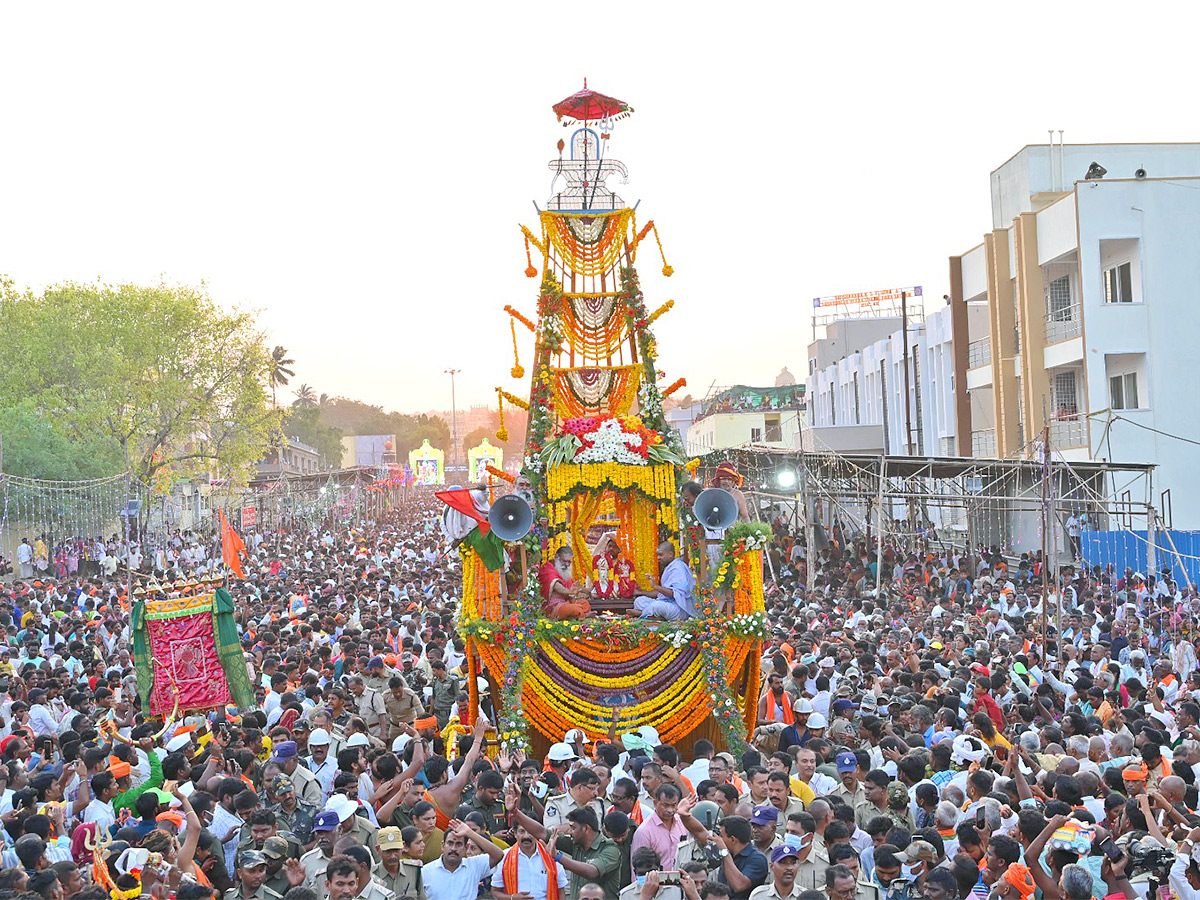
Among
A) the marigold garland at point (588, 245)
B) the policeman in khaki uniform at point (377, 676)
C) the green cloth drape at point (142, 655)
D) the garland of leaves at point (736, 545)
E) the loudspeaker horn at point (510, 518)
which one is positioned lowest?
the policeman in khaki uniform at point (377, 676)

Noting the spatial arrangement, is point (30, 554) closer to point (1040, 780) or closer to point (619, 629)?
point (619, 629)

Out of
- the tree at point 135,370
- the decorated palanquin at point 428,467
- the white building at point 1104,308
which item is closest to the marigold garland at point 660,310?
the white building at point 1104,308

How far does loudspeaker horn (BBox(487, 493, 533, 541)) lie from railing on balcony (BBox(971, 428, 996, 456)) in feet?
85.5

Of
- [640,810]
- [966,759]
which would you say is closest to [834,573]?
[966,759]

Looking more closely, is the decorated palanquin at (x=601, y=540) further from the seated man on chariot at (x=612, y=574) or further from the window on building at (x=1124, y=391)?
the window on building at (x=1124, y=391)

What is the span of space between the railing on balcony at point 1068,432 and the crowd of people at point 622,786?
15.0 m

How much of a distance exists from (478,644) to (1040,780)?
19.4 feet

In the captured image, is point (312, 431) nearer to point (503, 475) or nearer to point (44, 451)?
point (44, 451)

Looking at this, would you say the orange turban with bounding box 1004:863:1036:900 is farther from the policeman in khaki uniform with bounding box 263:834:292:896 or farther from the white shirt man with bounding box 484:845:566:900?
the policeman in khaki uniform with bounding box 263:834:292:896

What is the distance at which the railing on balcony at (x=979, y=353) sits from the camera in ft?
118

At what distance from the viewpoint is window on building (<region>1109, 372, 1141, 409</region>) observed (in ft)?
96.6

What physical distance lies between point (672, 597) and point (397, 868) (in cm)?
690

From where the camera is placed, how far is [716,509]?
12.7 m

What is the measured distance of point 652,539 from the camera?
47.6ft
